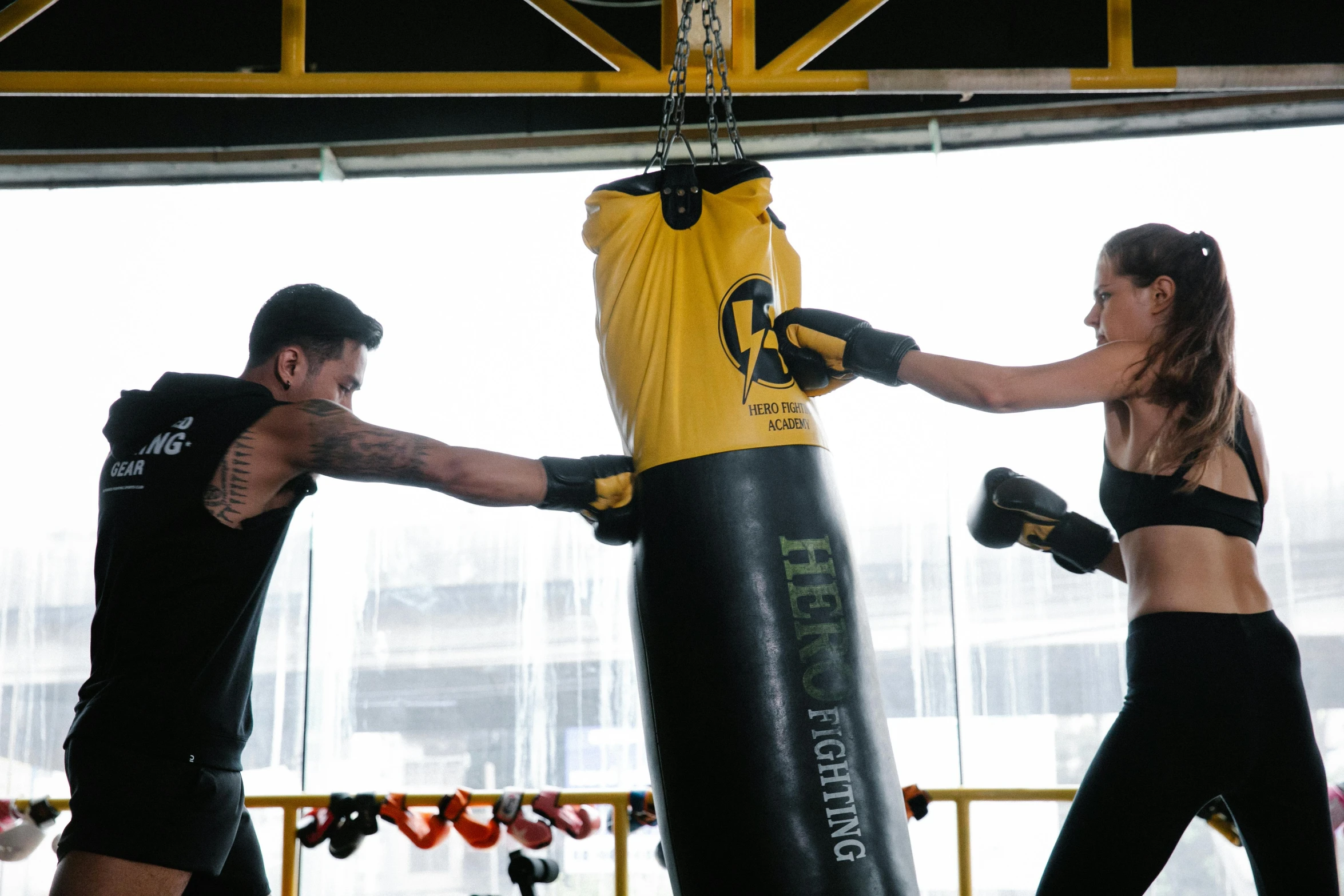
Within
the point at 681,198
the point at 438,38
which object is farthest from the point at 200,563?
the point at 438,38

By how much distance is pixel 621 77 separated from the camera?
351cm

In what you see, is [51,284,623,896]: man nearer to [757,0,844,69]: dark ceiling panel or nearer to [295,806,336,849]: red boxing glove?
[295,806,336,849]: red boxing glove

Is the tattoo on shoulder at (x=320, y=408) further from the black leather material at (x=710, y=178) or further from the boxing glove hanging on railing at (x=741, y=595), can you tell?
the black leather material at (x=710, y=178)

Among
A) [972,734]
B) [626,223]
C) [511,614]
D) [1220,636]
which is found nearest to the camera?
[1220,636]

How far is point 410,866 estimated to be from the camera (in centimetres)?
464

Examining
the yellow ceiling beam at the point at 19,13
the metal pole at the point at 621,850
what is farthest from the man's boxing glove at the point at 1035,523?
the yellow ceiling beam at the point at 19,13

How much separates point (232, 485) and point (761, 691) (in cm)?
105

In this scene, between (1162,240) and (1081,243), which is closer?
(1162,240)

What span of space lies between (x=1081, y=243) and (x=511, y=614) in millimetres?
2937

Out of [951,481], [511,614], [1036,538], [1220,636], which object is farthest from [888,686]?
[1220,636]

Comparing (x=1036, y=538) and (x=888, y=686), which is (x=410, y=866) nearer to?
(x=888, y=686)

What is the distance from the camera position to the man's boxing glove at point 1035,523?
8.30 ft

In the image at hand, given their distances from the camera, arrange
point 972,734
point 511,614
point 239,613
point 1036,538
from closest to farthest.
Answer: point 239,613
point 1036,538
point 972,734
point 511,614

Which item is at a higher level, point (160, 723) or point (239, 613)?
point (239, 613)
